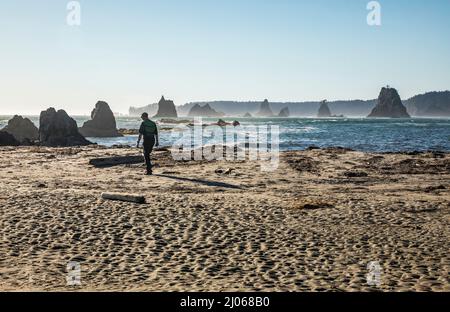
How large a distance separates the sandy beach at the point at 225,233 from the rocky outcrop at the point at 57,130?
78.3 ft

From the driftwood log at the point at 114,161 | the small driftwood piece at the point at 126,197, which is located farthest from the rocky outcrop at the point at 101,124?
the small driftwood piece at the point at 126,197

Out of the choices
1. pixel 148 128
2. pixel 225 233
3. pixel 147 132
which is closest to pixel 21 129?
pixel 147 132

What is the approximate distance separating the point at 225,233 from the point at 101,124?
5569 cm

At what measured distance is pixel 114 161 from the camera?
23.1 m

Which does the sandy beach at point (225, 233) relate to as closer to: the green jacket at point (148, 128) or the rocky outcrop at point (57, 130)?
the green jacket at point (148, 128)

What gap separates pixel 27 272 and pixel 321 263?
483cm

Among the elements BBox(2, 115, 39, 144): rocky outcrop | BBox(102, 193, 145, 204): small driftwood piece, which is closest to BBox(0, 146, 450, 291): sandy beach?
BBox(102, 193, 145, 204): small driftwood piece

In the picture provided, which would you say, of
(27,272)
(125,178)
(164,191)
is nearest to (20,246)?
(27,272)

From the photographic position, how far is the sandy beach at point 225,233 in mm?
6781

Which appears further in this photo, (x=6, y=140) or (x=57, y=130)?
(x=57, y=130)

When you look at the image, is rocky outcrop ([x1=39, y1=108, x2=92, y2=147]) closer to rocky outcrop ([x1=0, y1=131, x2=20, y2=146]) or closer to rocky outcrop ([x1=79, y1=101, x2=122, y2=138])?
rocky outcrop ([x1=0, y1=131, x2=20, y2=146])

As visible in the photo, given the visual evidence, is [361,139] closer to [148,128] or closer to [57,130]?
[57,130]

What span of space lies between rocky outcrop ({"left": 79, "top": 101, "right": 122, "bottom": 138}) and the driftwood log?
38.6 m
